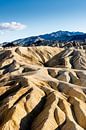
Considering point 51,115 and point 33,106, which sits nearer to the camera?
point 51,115

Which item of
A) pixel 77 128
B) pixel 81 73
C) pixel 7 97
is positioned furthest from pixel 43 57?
pixel 77 128

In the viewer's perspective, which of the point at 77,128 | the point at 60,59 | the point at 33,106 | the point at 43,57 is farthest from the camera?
the point at 43,57

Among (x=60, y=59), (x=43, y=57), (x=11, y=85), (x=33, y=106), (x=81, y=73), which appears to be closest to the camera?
(x=33, y=106)

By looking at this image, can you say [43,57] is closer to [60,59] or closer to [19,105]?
[60,59]

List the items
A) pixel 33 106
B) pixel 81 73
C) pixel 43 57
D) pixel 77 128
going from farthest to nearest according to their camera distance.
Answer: pixel 43 57, pixel 81 73, pixel 33 106, pixel 77 128

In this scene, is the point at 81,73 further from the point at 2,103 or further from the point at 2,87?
the point at 2,103

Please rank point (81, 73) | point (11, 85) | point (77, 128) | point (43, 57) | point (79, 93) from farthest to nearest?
1. point (43, 57)
2. point (81, 73)
3. point (11, 85)
4. point (79, 93)
5. point (77, 128)

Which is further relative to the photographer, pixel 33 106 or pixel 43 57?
pixel 43 57

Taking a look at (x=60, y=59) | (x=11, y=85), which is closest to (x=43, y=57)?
(x=60, y=59)
